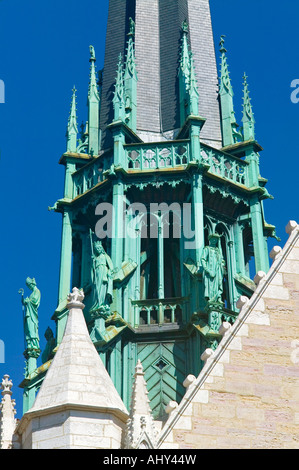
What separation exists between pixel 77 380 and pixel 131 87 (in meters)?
27.1

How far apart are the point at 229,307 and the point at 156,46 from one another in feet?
33.9

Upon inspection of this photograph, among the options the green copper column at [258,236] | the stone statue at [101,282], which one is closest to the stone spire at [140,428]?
the stone statue at [101,282]

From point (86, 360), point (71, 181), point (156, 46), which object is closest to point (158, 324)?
point (71, 181)

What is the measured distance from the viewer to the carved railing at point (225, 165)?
3953cm

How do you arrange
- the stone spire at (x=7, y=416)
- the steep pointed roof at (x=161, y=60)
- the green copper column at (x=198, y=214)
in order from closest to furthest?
1. the stone spire at (x=7, y=416)
2. the green copper column at (x=198, y=214)
3. the steep pointed roof at (x=161, y=60)

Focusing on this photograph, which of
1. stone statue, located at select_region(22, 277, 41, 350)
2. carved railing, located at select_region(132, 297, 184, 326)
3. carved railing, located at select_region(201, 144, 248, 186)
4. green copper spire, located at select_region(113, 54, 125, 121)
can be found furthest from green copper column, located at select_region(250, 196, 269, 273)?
stone statue, located at select_region(22, 277, 41, 350)

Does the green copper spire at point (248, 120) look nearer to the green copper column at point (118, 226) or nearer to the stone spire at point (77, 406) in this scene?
the green copper column at point (118, 226)

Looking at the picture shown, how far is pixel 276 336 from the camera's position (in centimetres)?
1593

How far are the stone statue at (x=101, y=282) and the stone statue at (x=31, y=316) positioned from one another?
1.96 m

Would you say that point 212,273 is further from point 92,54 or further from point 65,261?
point 92,54

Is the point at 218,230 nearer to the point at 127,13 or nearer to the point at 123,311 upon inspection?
the point at 123,311

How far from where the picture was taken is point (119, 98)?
4072cm
